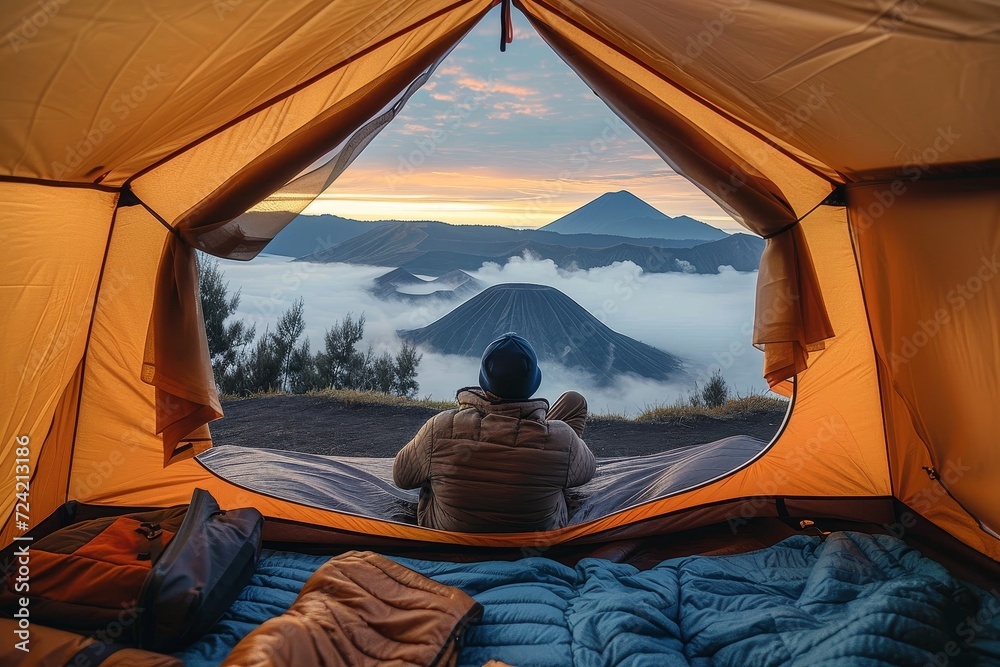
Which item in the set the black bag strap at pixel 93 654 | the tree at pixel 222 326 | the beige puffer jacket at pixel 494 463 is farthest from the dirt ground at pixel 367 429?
the black bag strap at pixel 93 654

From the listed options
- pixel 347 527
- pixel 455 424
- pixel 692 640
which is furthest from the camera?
pixel 347 527

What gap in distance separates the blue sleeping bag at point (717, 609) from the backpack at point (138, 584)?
8cm

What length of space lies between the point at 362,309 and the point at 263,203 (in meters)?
4.52

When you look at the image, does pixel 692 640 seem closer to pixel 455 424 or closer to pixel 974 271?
pixel 455 424

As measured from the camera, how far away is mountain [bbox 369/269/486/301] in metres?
6.89

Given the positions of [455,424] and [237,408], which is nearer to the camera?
[455,424]

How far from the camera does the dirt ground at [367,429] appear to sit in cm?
393

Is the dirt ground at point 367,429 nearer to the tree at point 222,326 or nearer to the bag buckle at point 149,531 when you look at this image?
the tree at point 222,326

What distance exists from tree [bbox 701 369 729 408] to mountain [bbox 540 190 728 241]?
1.56m

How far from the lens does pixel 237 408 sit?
186 inches

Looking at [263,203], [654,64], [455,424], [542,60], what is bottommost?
[455,424]

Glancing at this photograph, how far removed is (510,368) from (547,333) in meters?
4.31

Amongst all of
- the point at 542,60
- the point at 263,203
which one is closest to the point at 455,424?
the point at 263,203

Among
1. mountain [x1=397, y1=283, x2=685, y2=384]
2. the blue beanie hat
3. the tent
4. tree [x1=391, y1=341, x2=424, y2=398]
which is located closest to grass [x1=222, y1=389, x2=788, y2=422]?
tree [x1=391, y1=341, x2=424, y2=398]
